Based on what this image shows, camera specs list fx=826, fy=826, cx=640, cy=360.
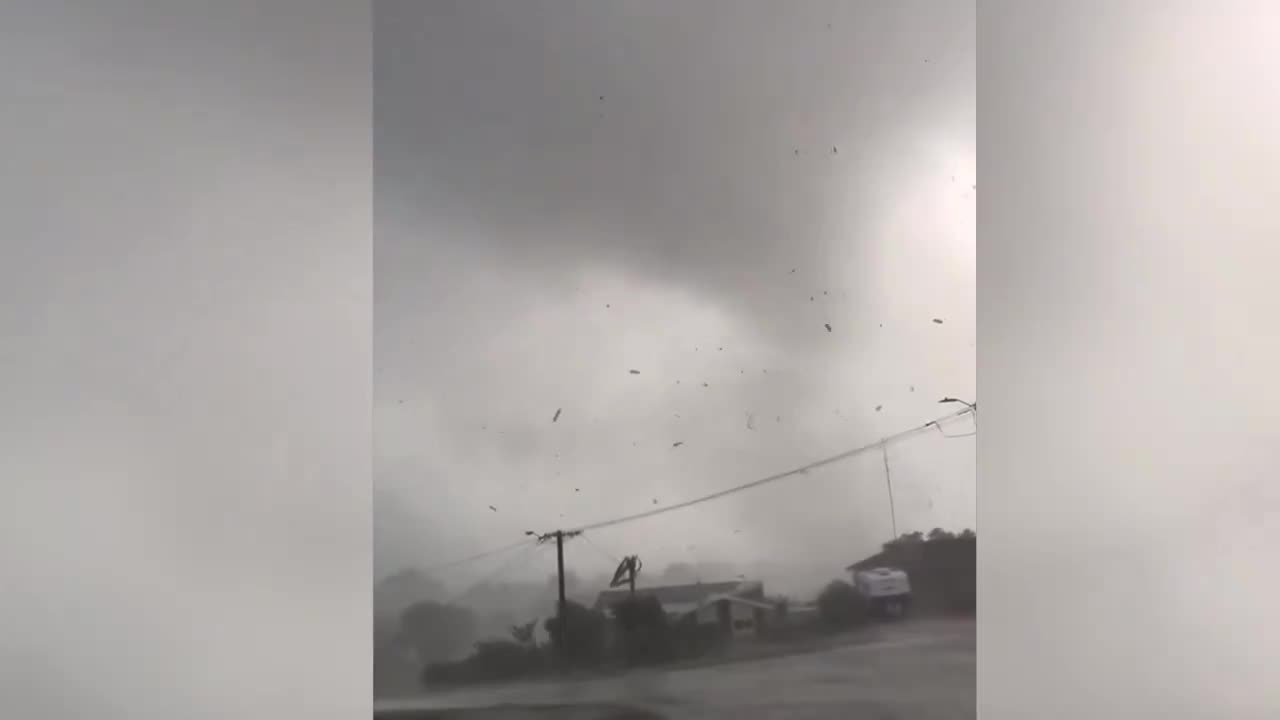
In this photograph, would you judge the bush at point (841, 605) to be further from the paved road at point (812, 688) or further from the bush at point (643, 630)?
the bush at point (643, 630)

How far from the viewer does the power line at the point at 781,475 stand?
1.17 metres

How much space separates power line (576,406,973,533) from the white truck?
17cm

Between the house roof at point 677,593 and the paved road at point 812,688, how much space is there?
0.10m

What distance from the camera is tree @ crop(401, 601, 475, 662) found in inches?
43.6

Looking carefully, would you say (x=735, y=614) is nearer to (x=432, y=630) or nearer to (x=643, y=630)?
(x=643, y=630)

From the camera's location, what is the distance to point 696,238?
1201 millimetres

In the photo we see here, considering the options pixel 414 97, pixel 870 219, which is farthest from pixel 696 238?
pixel 414 97

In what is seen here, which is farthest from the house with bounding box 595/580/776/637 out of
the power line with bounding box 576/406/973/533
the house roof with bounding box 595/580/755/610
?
the power line with bounding box 576/406/973/533

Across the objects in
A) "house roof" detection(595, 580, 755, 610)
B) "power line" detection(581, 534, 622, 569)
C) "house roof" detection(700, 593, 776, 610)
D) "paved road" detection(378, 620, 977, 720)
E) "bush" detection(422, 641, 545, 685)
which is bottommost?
"paved road" detection(378, 620, 977, 720)

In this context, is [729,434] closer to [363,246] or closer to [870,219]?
[870,219]

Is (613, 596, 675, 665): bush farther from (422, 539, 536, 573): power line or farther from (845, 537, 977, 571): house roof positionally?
(845, 537, 977, 571): house roof

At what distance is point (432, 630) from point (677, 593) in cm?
34

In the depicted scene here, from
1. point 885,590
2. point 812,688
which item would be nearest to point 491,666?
point 812,688

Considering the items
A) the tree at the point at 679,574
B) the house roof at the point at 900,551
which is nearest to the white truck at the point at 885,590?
the house roof at the point at 900,551
